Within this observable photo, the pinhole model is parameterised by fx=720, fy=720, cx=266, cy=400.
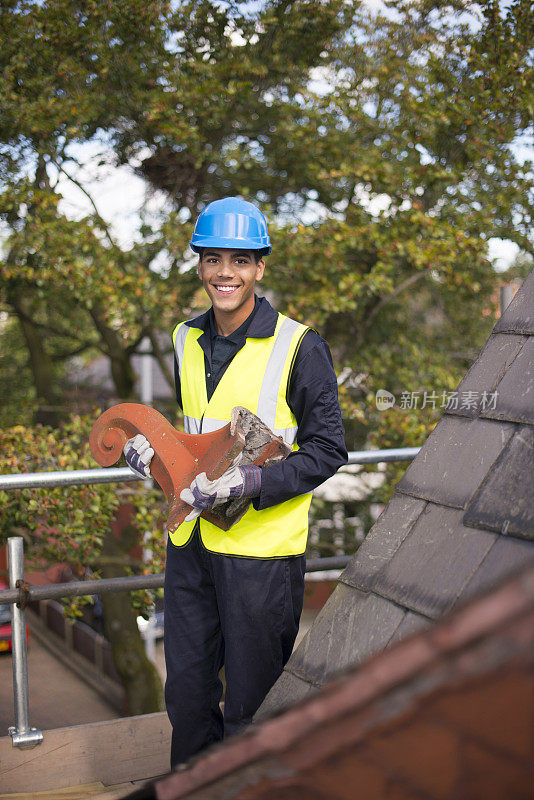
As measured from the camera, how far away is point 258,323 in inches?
87.7

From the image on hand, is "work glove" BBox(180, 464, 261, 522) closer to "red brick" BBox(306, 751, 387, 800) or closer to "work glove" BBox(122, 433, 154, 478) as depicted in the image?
"work glove" BBox(122, 433, 154, 478)

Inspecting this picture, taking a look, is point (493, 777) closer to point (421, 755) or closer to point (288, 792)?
point (421, 755)

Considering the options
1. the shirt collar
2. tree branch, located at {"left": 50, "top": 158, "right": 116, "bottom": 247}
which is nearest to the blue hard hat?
the shirt collar

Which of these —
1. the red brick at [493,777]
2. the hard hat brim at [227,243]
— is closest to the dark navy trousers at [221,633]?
the hard hat brim at [227,243]

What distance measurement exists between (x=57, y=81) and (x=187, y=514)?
4399mm

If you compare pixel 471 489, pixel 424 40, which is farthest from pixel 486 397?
pixel 424 40

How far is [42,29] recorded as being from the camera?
16.3 feet

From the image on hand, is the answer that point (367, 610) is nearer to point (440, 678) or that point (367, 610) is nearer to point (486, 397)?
point (486, 397)

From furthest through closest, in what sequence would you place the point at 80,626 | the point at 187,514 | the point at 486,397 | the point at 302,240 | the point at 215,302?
the point at 80,626
the point at 302,240
the point at 215,302
the point at 187,514
the point at 486,397

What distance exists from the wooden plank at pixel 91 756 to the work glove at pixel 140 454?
1.19 metres


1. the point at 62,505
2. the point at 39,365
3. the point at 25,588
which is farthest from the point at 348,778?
the point at 39,365

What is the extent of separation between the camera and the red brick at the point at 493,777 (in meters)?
0.68

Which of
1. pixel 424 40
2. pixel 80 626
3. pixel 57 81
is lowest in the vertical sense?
pixel 80 626

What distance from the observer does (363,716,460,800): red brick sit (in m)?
0.68
